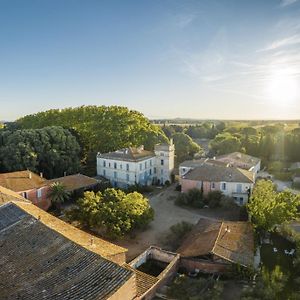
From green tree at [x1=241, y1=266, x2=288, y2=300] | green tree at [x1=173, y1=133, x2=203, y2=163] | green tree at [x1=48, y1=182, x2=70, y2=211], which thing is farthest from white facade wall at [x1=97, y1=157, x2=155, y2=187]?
green tree at [x1=241, y1=266, x2=288, y2=300]

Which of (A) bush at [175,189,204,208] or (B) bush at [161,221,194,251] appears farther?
(A) bush at [175,189,204,208]

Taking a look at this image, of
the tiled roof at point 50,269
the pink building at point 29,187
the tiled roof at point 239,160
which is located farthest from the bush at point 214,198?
the tiled roof at point 50,269

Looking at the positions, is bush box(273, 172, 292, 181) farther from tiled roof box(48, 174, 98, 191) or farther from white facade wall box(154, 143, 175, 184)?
tiled roof box(48, 174, 98, 191)

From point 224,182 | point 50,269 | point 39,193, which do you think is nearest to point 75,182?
point 39,193

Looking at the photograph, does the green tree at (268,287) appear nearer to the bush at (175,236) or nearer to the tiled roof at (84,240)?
the tiled roof at (84,240)

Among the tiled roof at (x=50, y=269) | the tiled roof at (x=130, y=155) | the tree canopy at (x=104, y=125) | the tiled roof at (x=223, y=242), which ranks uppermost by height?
the tree canopy at (x=104, y=125)

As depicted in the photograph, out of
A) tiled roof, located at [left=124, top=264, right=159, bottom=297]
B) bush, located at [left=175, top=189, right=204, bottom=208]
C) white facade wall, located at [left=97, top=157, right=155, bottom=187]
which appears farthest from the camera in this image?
white facade wall, located at [left=97, top=157, right=155, bottom=187]
